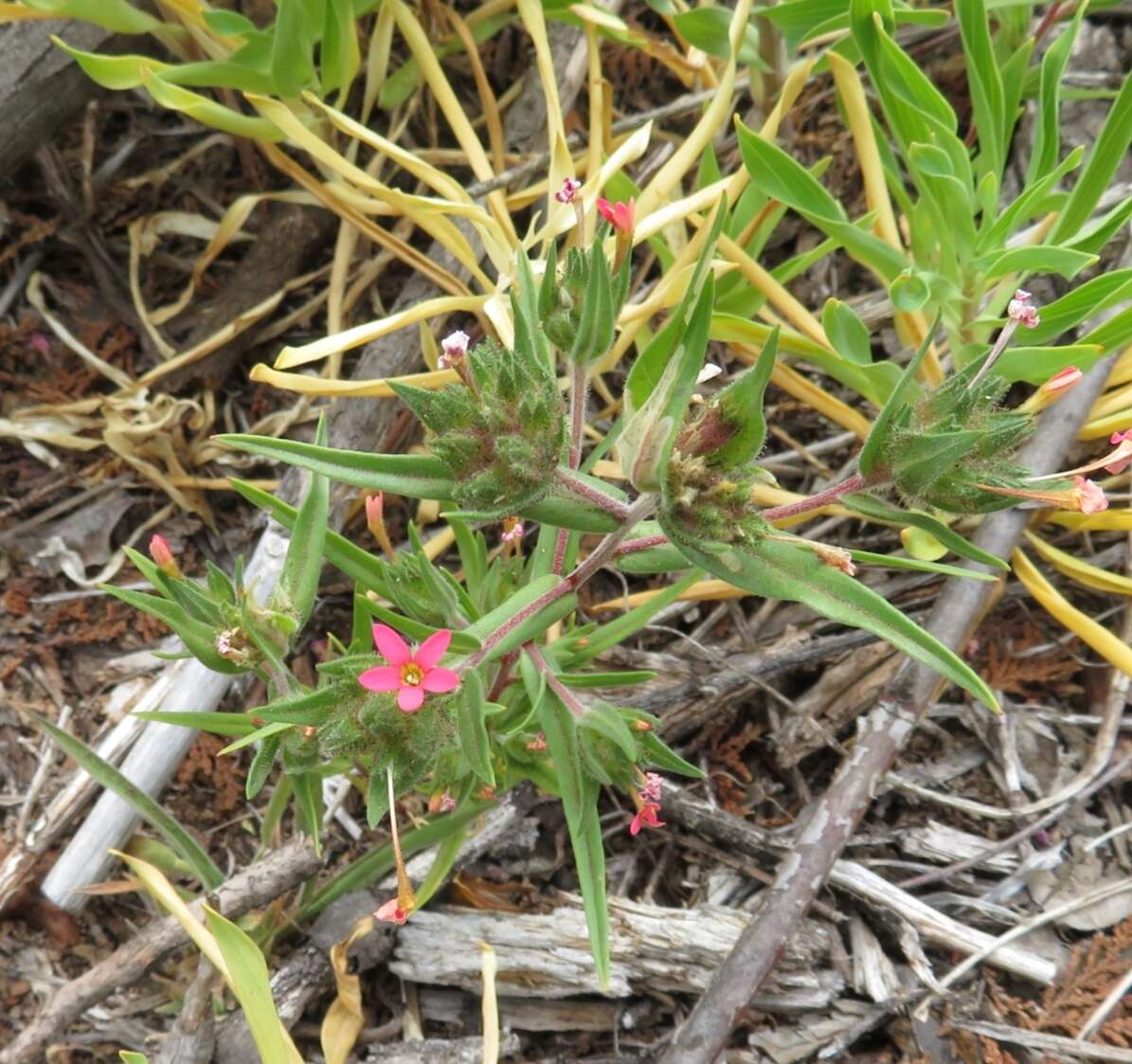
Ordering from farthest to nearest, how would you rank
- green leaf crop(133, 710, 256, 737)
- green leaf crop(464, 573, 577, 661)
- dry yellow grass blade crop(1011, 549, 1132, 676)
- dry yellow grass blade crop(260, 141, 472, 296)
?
dry yellow grass blade crop(260, 141, 472, 296), dry yellow grass blade crop(1011, 549, 1132, 676), green leaf crop(133, 710, 256, 737), green leaf crop(464, 573, 577, 661)

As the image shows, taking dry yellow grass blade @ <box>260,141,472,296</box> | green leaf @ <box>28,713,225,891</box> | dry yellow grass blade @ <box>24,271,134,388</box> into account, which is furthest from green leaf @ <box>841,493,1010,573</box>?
dry yellow grass blade @ <box>24,271,134,388</box>

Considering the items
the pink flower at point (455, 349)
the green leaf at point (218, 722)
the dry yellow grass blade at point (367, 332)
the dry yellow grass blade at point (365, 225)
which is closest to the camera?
the pink flower at point (455, 349)

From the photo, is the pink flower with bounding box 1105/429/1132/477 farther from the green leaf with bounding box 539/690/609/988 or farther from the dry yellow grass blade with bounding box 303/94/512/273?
the dry yellow grass blade with bounding box 303/94/512/273

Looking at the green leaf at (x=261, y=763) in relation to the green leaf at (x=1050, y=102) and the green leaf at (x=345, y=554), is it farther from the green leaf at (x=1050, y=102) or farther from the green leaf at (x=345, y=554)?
the green leaf at (x=1050, y=102)

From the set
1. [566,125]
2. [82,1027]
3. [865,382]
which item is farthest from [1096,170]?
[82,1027]

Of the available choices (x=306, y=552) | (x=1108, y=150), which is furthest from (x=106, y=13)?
(x=1108, y=150)

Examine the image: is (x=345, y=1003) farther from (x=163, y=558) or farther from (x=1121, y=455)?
(x=1121, y=455)

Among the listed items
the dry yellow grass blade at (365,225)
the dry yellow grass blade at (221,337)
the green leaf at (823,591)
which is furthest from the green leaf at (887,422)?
the dry yellow grass blade at (221,337)

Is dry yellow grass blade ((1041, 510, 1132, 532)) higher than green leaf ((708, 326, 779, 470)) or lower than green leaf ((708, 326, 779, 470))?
lower
